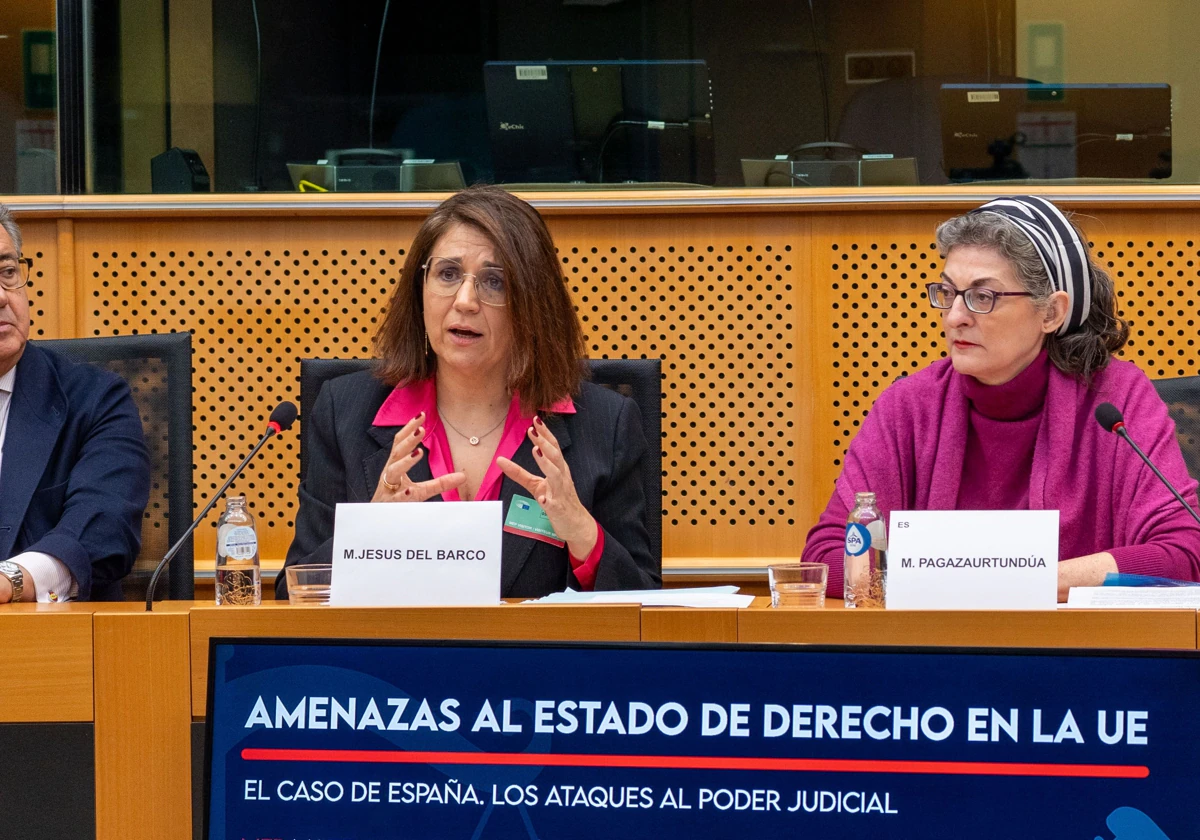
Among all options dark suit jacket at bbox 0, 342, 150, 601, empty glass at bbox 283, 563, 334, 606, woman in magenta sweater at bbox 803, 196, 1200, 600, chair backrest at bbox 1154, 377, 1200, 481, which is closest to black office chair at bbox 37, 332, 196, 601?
dark suit jacket at bbox 0, 342, 150, 601

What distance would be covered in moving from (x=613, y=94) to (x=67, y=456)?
188cm

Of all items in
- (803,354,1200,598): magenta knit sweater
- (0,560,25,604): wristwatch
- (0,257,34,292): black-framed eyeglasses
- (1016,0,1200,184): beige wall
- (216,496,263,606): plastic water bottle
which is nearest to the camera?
(216,496,263,606): plastic water bottle

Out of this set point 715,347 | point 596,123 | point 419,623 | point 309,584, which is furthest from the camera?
point 596,123

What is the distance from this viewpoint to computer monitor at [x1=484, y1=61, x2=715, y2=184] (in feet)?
10.9

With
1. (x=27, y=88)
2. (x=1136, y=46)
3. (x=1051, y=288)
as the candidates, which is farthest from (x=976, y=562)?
(x=27, y=88)

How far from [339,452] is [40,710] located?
0.81 meters

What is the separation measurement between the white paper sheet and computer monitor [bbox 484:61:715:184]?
206cm

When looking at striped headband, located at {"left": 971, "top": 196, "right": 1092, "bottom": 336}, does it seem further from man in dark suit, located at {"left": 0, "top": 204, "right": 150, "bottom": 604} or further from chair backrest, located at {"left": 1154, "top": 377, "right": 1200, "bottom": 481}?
man in dark suit, located at {"left": 0, "top": 204, "right": 150, "bottom": 604}

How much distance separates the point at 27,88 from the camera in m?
3.39

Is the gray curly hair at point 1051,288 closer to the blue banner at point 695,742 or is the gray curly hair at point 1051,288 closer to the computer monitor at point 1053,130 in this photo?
the blue banner at point 695,742

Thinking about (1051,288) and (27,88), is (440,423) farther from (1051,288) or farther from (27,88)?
(27,88)

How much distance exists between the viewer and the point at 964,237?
208 cm

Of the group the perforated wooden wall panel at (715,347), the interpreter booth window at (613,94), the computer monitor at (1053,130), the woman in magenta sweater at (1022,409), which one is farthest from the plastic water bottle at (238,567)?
the computer monitor at (1053,130)

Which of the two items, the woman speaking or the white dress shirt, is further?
the woman speaking
